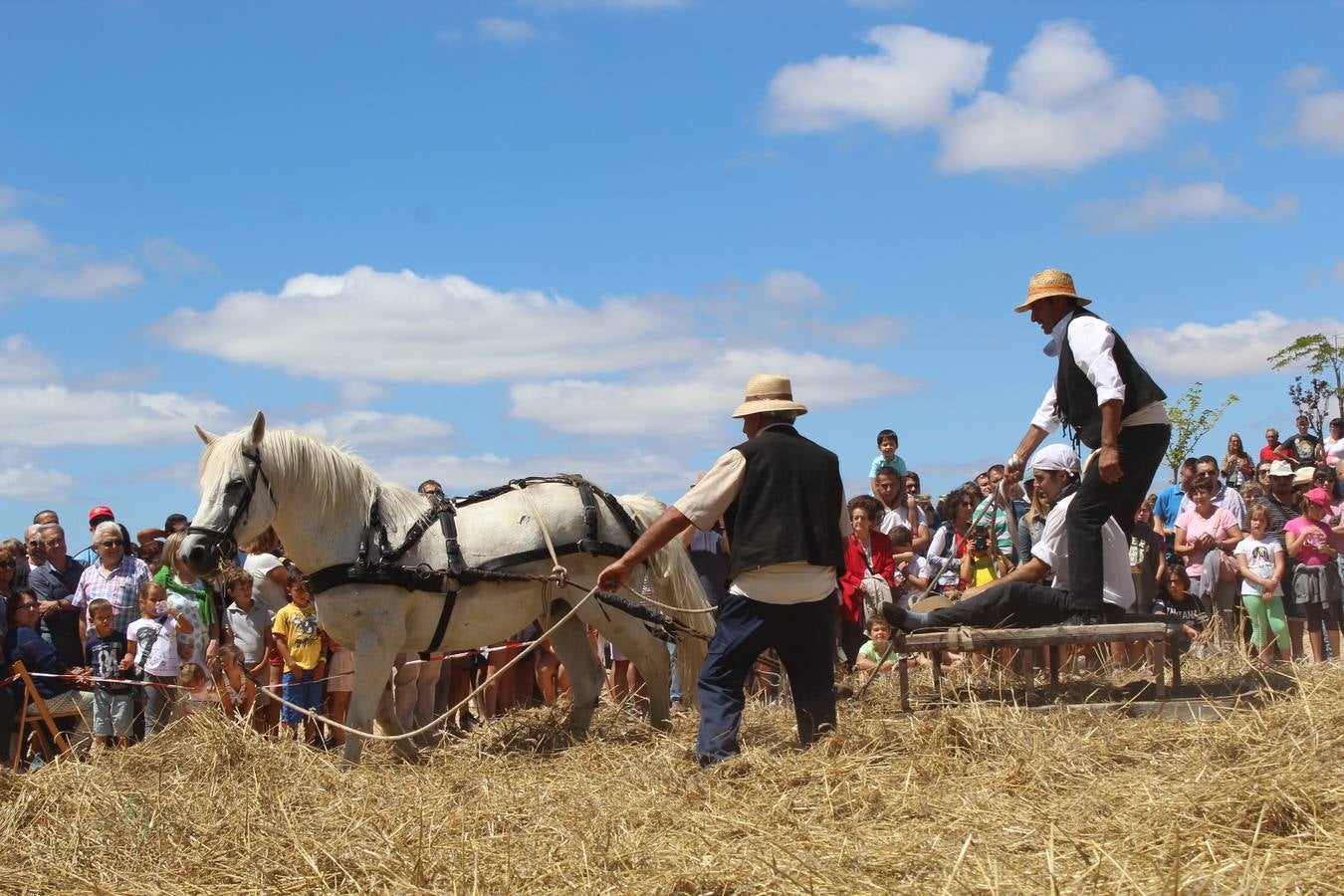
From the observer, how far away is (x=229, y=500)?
718 cm

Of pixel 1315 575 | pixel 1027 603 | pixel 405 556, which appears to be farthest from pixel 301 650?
pixel 1315 575

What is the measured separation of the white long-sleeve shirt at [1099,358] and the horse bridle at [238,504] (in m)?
4.29

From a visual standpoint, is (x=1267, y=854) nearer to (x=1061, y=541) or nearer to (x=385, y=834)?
(x=385, y=834)

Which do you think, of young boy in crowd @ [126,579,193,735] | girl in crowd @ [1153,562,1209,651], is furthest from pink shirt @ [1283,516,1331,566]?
young boy in crowd @ [126,579,193,735]

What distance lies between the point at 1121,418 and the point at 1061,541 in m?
0.89

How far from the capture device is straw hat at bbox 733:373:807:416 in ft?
21.1

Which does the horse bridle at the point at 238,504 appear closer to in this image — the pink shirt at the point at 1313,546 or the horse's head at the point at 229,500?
the horse's head at the point at 229,500

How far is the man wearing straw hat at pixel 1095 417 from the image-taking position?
21.6ft

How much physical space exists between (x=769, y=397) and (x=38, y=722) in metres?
5.55

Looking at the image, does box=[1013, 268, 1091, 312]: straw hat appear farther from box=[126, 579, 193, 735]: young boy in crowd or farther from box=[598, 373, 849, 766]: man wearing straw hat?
box=[126, 579, 193, 735]: young boy in crowd

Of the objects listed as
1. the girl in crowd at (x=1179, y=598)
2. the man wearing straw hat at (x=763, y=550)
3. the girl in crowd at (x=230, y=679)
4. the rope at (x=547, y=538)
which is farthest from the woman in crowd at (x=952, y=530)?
the girl in crowd at (x=230, y=679)

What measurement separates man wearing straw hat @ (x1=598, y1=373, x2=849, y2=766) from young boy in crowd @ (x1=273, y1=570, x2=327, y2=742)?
396 centimetres

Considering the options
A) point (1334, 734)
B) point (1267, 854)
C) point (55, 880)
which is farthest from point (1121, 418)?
point (55, 880)

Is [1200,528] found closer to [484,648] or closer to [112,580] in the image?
[484,648]
